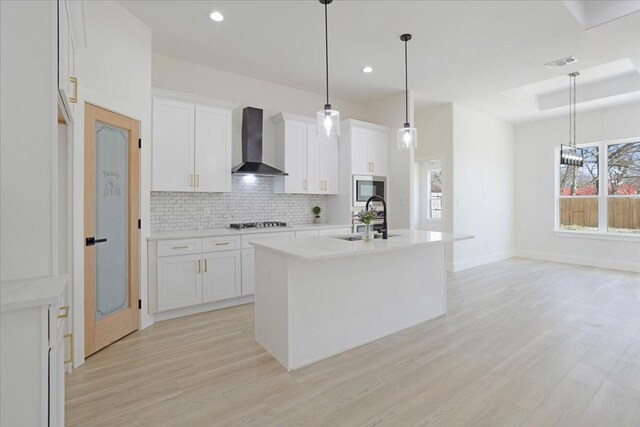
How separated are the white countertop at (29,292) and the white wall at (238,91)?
3.48 m

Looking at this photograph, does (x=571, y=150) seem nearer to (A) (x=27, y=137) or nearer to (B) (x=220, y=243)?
(B) (x=220, y=243)

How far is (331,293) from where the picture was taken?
8.98ft

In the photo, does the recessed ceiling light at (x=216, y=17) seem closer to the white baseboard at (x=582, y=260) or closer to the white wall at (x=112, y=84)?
the white wall at (x=112, y=84)

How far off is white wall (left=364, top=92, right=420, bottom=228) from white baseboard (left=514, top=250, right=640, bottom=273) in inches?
144

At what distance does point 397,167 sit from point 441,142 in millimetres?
1259

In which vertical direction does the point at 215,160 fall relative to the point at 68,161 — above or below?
above

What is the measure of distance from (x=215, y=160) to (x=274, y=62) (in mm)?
1475

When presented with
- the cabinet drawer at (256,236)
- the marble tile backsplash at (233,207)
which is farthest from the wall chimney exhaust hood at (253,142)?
the cabinet drawer at (256,236)

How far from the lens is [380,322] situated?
310 cm

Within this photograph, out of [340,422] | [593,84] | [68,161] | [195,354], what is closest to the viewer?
[340,422]

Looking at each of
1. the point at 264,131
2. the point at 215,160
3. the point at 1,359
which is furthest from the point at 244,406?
the point at 264,131

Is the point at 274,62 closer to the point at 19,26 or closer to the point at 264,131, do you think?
the point at 264,131

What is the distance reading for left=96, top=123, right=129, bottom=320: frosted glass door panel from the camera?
2.88 m

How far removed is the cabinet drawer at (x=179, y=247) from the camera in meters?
3.50
